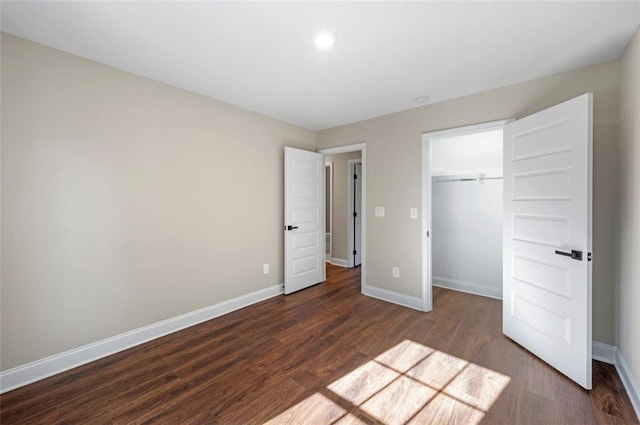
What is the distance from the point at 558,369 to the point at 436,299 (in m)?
1.54

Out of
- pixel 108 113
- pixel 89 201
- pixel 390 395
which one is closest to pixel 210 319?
pixel 89 201

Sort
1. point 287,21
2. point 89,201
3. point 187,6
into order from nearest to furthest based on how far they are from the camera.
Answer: point 187,6 → point 287,21 → point 89,201

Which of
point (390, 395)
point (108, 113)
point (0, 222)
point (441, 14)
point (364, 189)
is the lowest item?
point (390, 395)

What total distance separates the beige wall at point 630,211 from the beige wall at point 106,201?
343cm

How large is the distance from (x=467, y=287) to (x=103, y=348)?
4.26 m

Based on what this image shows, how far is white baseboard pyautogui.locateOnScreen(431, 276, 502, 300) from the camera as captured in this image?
3.51m

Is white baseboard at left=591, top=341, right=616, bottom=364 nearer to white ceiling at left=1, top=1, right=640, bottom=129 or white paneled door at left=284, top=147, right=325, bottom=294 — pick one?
white ceiling at left=1, top=1, right=640, bottom=129

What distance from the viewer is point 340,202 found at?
17.7ft

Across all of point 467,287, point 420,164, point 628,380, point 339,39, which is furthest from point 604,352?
point 339,39

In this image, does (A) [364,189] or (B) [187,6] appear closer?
(B) [187,6]

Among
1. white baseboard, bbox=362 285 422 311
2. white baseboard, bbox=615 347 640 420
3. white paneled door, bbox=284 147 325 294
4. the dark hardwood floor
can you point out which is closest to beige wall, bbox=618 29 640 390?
white baseboard, bbox=615 347 640 420

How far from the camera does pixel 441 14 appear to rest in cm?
162

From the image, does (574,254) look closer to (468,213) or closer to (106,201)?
(468,213)

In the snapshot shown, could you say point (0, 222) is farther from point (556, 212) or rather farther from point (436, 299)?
point (436, 299)
